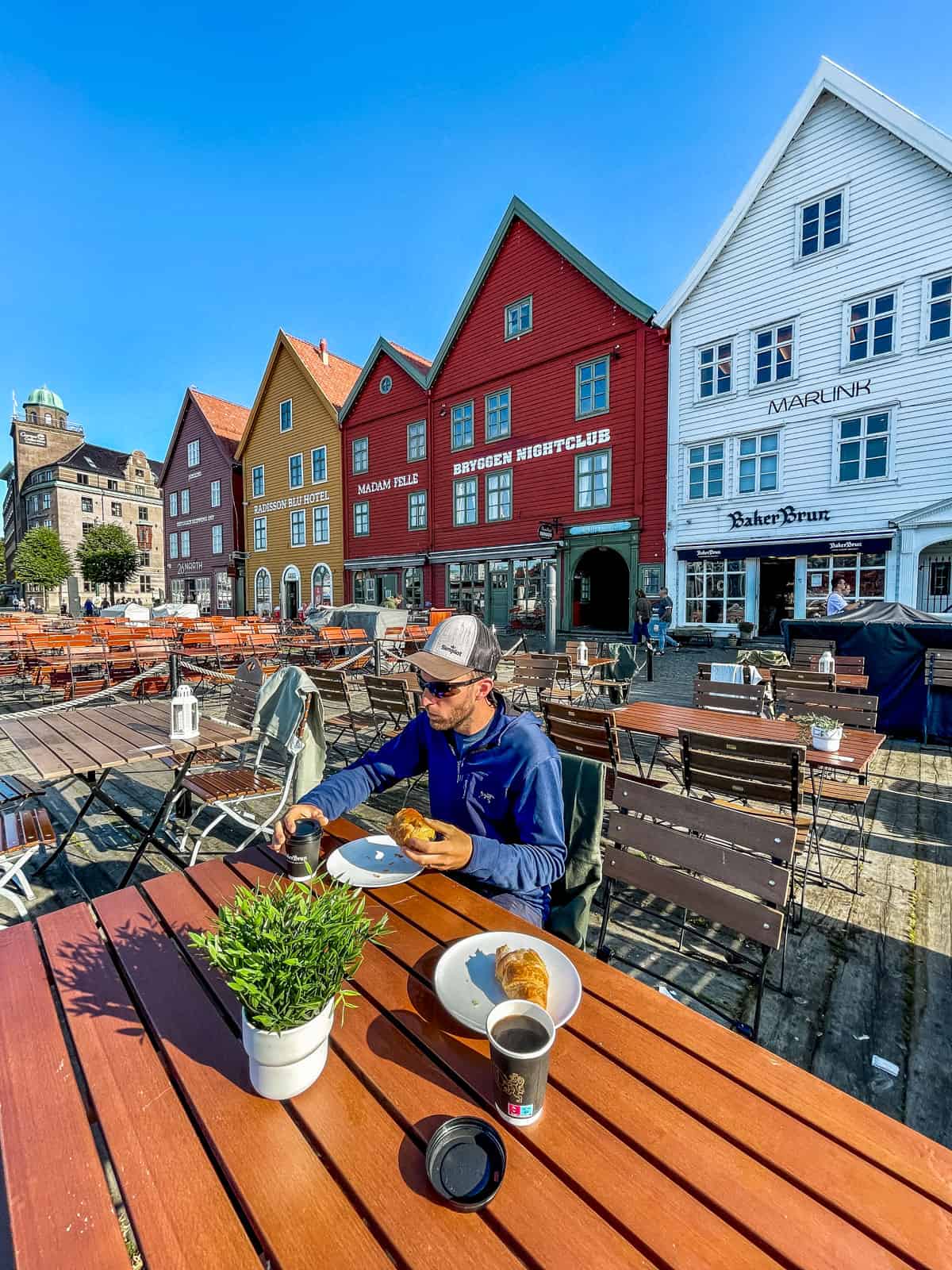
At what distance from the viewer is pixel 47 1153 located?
3.18ft

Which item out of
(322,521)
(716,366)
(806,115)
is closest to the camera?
(806,115)

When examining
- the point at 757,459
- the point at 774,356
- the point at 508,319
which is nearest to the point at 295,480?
the point at 508,319

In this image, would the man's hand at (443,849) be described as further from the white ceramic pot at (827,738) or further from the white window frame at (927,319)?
the white window frame at (927,319)

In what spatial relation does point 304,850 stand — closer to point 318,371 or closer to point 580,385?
point 580,385

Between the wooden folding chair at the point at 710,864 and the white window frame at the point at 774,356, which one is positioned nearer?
the wooden folding chair at the point at 710,864

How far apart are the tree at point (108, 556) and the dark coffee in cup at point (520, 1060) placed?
46.6m

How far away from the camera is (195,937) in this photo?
1.01m

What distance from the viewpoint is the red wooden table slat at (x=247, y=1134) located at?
2.73 ft

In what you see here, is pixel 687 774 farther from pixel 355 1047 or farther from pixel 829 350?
pixel 829 350

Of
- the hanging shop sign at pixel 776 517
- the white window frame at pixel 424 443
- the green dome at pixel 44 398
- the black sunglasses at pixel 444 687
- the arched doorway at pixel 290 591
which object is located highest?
the green dome at pixel 44 398

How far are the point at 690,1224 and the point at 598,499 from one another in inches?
709

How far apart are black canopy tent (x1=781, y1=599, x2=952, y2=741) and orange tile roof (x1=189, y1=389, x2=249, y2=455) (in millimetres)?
31345

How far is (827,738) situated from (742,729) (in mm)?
712

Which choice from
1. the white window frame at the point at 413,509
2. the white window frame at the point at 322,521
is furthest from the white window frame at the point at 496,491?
the white window frame at the point at 322,521
